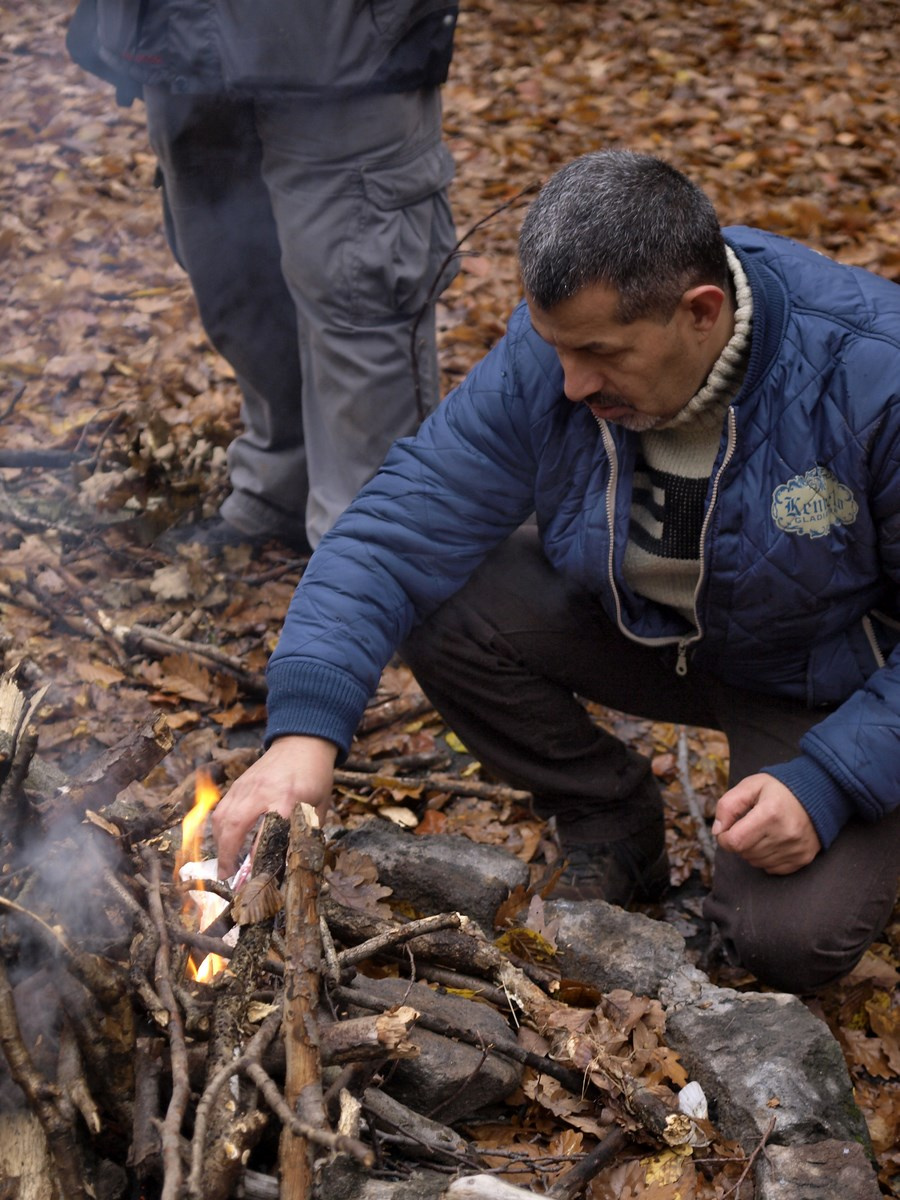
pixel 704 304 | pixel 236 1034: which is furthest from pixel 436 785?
pixel 704 304

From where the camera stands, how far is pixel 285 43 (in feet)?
12.4

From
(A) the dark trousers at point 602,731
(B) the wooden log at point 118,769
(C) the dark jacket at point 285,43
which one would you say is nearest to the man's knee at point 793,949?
(A) the dark trousers at point 602,731

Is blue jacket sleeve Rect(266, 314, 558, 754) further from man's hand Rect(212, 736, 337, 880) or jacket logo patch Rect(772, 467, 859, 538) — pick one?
jacket logo patch Rect(772, 467, 859, 538)

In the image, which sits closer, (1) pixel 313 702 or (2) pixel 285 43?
(1) pixel 313 702

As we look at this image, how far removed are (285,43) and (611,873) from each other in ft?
9.13

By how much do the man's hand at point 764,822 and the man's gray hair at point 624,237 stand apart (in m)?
1.12

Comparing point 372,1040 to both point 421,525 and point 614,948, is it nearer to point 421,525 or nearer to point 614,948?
point 614,948

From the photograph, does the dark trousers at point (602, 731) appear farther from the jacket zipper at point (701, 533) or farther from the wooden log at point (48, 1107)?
the wooden log at point (48, 1107)

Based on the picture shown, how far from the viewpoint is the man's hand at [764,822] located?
2775 mm

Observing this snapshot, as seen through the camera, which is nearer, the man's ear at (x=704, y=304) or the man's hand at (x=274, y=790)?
the man's hand at (x=274, y=790)

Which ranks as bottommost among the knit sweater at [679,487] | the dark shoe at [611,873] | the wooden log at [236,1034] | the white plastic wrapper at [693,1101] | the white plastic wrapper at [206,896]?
the dark shoe at [611,873]

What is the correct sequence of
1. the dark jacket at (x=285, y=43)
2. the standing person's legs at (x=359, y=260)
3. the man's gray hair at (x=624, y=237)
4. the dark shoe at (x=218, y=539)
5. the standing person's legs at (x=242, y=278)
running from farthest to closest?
the dark shoe at (x=218, y=539) < the standing person's legs at (x=242, y=278) < the standing person's legs at (x=359, y=260) < the dark jacket at (x=285, y=43) < the man's gray hair at (x=624, y=237)

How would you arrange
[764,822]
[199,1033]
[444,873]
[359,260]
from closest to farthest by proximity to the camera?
[199,1033] < [764,822] < [444,873] < [359,260]

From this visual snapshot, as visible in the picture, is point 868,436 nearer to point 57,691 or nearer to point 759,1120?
point 759,1120
